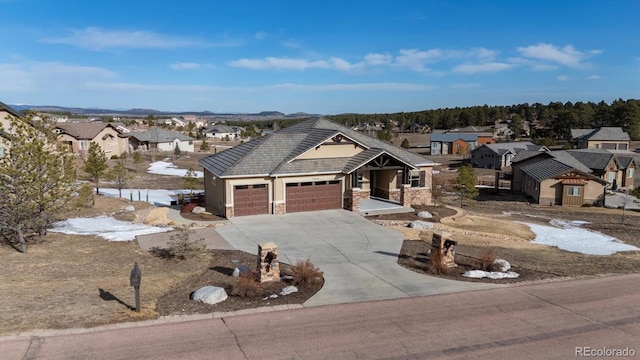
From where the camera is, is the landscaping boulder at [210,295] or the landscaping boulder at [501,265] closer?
the landscaping boulder at [210,295]

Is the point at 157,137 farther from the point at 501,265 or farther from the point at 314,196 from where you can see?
the point at 501,265

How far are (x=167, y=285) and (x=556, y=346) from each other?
10787 millimetres

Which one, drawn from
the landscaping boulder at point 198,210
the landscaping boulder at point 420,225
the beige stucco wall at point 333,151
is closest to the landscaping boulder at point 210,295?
the landscaping boulder at point 420,225

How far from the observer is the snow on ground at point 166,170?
52.1m

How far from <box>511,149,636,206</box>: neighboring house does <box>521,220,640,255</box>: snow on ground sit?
14983 millimetres

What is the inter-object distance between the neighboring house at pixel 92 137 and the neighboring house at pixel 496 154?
57287 mm

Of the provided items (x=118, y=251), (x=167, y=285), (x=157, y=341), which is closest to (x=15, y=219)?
(x=118, y=251)

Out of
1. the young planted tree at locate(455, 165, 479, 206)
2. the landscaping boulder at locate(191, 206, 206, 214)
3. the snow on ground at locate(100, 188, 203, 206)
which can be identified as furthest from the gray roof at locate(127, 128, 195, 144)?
the young planted tree at locate(455, 165, 479, 206)

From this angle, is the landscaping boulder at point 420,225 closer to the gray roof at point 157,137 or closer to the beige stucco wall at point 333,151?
the beige stucco wall at point 333,151

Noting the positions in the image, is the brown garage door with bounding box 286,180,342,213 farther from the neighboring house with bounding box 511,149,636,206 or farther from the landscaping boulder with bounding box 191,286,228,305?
the neighboring house with bounding box 511,149,636,206

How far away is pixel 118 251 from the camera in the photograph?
1722cm

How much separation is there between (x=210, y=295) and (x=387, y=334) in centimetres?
504

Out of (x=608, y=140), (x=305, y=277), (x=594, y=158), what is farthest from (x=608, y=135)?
(x=305, y=277)

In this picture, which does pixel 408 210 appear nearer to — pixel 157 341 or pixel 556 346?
pixel 556 346
